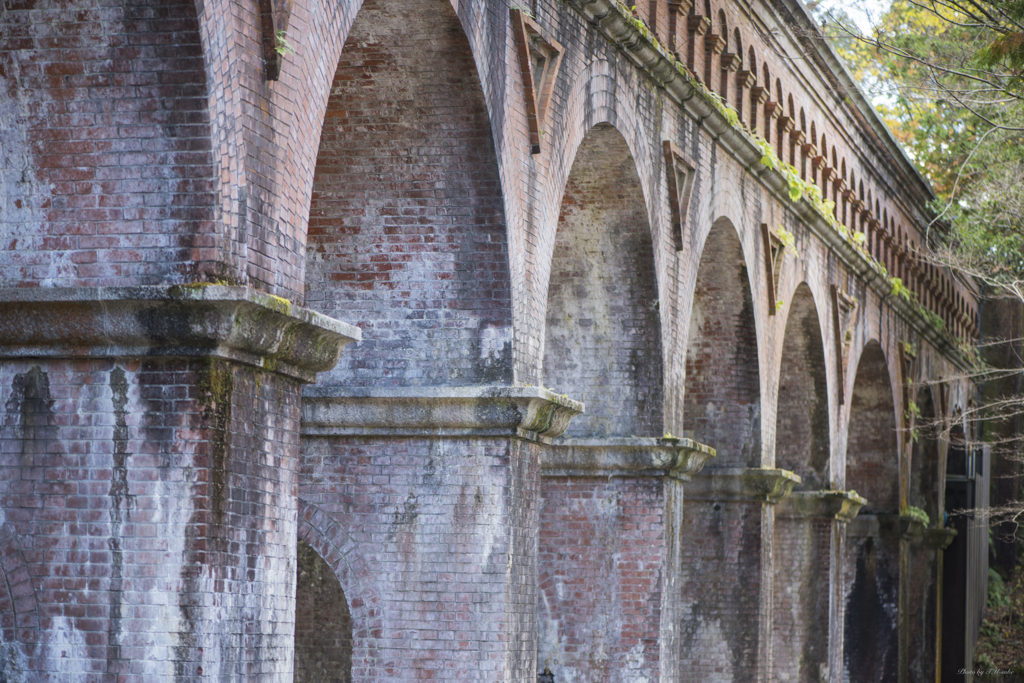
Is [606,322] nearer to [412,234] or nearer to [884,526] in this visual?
[412,234]

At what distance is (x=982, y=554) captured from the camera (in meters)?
33.1

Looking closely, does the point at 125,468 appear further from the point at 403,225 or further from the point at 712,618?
the point at 712,618

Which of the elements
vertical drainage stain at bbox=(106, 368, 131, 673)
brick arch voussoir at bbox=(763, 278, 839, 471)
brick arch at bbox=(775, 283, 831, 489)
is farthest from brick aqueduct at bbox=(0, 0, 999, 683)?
brick arch at bbox=(775, 283, 831, 489)

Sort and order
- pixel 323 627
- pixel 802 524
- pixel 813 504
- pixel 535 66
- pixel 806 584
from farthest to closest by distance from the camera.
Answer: pixel 802 524, pixel 806 584, pixel 813 504, pixel 323 627, pixel 535 66

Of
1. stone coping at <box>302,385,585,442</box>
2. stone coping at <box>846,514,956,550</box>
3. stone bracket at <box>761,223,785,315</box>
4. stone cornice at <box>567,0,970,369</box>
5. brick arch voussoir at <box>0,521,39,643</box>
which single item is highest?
stone cornice at <box>567,0,970,369</box>

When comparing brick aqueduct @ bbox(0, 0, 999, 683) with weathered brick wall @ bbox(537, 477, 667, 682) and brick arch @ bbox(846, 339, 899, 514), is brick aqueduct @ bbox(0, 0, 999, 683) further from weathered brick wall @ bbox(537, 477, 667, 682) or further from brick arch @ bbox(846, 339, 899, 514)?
brick arch @ bbox(846, 339, 899, 514)

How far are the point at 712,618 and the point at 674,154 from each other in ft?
17.5

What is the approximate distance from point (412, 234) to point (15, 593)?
13.6 ft

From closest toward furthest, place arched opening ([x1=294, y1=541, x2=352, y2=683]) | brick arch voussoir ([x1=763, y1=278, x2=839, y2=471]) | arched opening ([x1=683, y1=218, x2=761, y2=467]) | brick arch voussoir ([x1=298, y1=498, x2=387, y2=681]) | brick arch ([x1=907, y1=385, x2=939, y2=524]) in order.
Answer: brick arch voussoir ([x1=298, y1=498, x2=387, y2=681]) → arched opening ([x1=294, y1=541, x2=352, y2=683]) → arched opening ([x1=683, y1=218, x2=761, y2=467]) → brick arch voussoir ([x1=763, y1=278, x2=839, y2=471]) → brick arch ([x1=907, y1=385, x2=939, y2=524])

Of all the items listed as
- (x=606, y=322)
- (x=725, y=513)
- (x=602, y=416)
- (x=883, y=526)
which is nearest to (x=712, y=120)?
(x=606, y=322)

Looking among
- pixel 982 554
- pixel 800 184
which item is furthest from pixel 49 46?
pixel 982 554

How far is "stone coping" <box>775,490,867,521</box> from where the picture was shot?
19312 millimetres

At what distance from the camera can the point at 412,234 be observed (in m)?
9.63

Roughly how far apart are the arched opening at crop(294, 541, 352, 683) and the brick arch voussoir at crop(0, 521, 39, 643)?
19.9 ft
